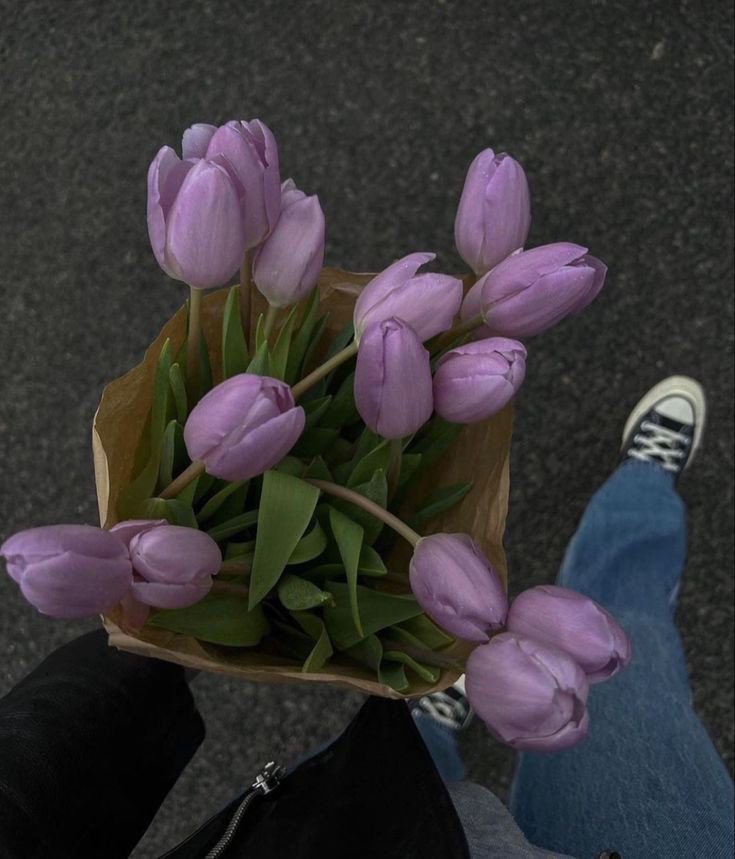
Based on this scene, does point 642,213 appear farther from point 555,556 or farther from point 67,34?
point 67,34

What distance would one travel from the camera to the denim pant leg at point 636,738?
702 mm

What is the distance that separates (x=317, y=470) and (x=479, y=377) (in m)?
0.11

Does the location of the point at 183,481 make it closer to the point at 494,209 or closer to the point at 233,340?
the point at 233,340

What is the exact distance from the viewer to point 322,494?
452mm

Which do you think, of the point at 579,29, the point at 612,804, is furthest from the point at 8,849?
the point at 579,29

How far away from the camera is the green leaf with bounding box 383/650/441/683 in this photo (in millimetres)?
424

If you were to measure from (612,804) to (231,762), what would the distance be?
1.38 ft

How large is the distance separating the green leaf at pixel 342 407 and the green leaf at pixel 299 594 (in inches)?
3.2

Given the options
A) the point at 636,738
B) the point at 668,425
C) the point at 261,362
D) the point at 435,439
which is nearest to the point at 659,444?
the point at 668,425

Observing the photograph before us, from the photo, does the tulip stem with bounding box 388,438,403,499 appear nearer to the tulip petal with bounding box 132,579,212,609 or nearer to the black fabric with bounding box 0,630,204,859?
the tulip petal with bounding box 132,579,212,609

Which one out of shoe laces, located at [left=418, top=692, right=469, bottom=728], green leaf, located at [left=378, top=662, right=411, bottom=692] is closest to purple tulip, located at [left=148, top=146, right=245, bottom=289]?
green leaf, located at [left=378, top=662, right=411, bottom=692]

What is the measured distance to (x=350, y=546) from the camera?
1.35 ft

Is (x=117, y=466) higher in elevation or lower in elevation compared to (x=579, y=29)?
lower

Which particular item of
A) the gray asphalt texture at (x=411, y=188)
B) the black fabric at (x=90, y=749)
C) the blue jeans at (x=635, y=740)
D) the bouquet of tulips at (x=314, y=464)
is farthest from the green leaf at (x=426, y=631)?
the gray asphalt texture at (x=411, y=188)
